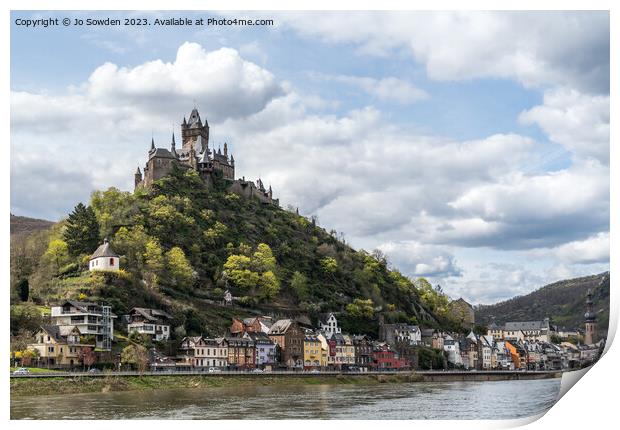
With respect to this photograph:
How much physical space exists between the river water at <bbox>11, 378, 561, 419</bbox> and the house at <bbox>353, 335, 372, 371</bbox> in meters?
19.1

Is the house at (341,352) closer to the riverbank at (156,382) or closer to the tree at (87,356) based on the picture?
the riverbank at (156,382)

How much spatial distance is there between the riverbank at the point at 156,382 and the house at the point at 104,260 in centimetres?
1218

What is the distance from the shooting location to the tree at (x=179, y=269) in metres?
54.1

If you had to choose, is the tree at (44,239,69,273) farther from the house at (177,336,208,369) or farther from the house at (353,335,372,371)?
the house at (353,335,372,371)

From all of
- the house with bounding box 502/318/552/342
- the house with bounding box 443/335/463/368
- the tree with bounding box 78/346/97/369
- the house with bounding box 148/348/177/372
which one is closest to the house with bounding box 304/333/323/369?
the house with bounding box 148/348/177/372

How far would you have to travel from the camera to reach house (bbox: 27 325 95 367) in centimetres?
3688

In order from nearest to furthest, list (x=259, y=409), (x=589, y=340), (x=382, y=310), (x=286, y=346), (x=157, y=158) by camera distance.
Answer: (x=259, y=409) < (x=589, y=340) < (x=286, y=346) < (x=382, y=310) < (x=157, y=158)

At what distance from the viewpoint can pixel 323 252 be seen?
72.5m

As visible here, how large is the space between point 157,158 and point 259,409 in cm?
4744

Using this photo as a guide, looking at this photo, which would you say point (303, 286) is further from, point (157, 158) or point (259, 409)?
point (259, 409)

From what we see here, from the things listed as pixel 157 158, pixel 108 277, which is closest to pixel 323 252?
pixel 157 158

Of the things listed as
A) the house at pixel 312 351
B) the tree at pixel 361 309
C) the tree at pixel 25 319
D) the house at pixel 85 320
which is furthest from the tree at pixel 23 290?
the tree at pixel 361 309

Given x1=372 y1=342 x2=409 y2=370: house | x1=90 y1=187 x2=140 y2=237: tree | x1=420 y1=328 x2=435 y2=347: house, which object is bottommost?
x1=372 y1=342 x2=409 y2=370: house

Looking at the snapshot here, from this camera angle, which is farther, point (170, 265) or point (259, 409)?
point (170, 265)
